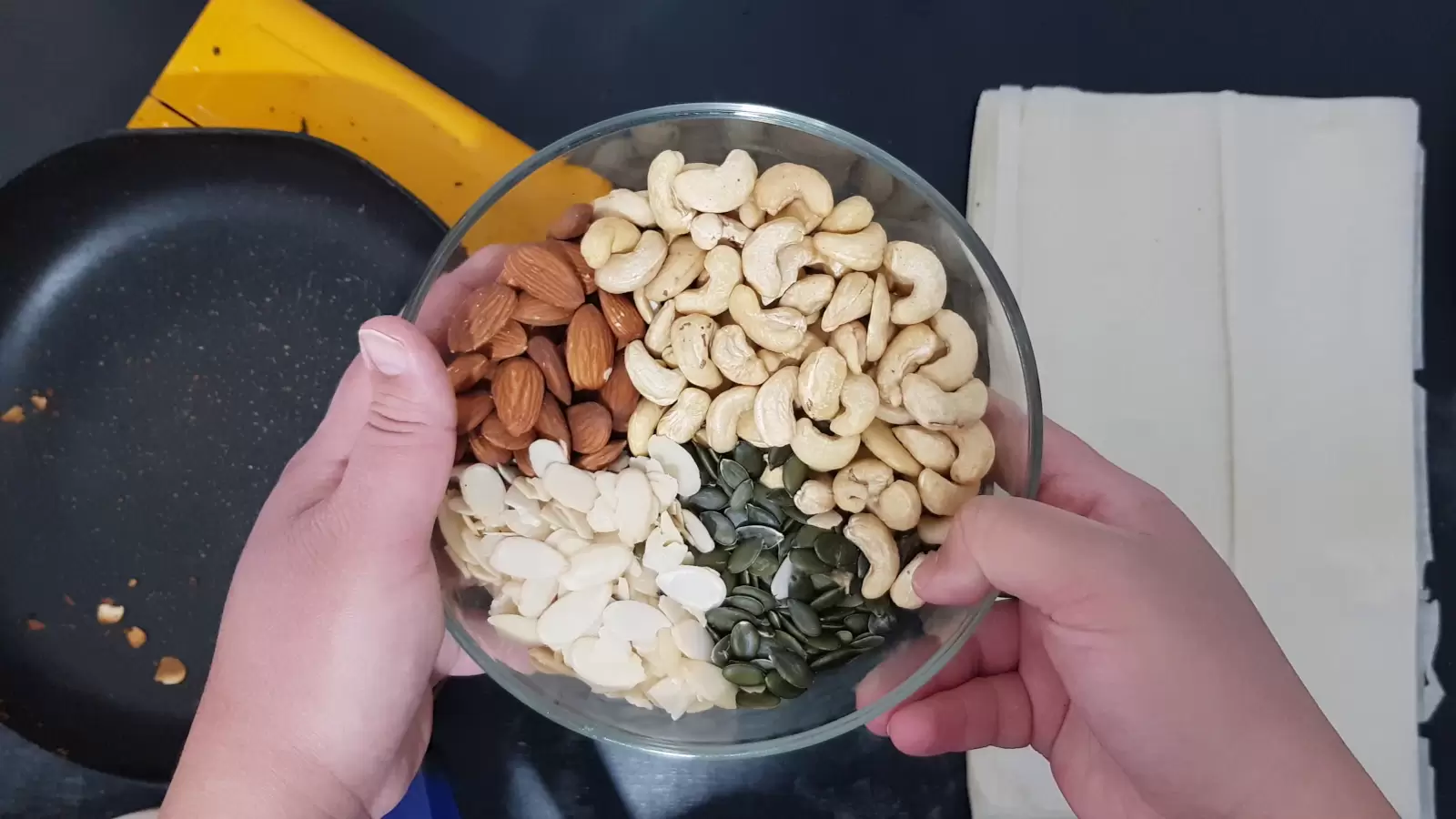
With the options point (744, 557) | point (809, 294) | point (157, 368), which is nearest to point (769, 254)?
point (809, 294)

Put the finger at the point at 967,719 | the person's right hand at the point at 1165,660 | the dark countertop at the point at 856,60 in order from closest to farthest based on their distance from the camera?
1. the person's right hand at the point at 1165,660
2. the finger at the point at 967,719
3. the dark countertop at the point at 856,60

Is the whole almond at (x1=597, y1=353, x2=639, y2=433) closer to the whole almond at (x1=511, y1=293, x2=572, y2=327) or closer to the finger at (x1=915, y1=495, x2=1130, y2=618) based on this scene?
the whole almond at (x1=511, y1=293, x2=572, y2=327)

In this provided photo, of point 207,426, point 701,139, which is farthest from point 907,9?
point 207,426

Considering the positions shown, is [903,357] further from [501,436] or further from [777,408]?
[501,436]

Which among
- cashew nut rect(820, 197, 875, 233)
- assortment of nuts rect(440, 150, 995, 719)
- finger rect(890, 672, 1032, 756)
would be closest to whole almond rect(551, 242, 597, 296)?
assortment of nuts rect(440, 150, 995, 719)

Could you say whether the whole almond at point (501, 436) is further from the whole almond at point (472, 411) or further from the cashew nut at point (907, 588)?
the cashew nut at point (907, 588)

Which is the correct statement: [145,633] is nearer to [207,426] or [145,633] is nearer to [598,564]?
[207,426]

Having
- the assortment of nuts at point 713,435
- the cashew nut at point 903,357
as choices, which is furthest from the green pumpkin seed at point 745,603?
the cashew nut at point 903,357
